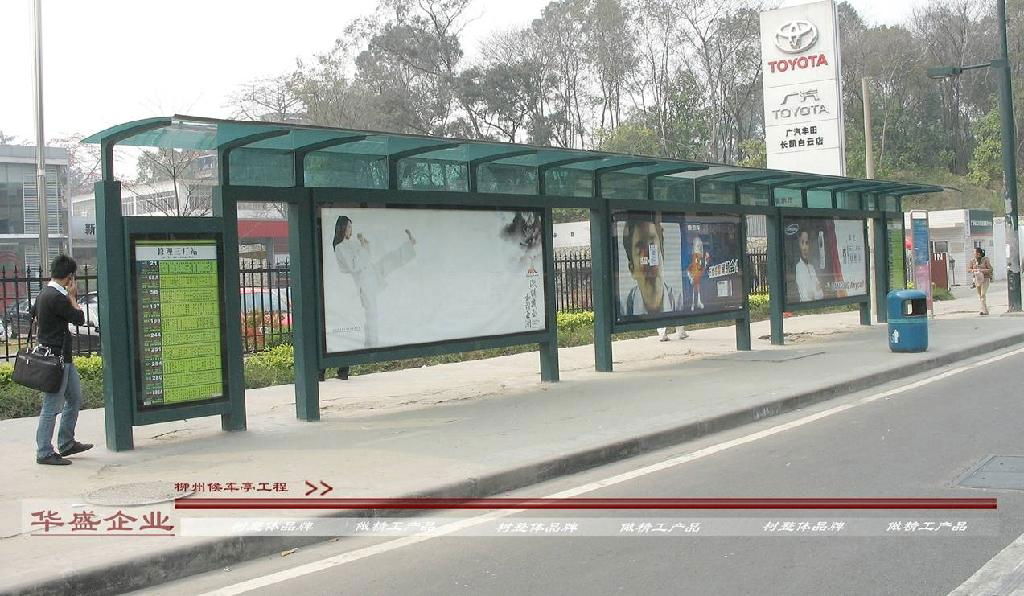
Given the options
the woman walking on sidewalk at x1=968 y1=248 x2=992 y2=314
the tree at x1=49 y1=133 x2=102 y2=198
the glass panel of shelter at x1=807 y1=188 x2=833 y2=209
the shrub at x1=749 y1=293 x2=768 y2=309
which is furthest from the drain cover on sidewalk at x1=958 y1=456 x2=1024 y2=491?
the tree at x1=49 y1=133 x2=102 y2=198

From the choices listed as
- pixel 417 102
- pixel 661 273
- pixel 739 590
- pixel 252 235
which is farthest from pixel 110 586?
pixel 252 235

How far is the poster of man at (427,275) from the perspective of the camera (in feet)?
34.6

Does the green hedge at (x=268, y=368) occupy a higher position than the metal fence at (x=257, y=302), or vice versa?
the metal fence at (x=257, y=302)

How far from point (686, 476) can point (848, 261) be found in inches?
524

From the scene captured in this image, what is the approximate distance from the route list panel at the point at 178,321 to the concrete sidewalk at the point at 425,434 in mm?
566

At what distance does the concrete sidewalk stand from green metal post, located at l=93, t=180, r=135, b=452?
0.40 m

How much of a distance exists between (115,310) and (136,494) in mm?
2274

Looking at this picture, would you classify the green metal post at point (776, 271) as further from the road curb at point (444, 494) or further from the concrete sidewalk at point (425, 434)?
the road curb at point (444, 494)

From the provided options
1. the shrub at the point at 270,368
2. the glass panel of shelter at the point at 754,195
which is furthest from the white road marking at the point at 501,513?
the shrub at the point at 270,368

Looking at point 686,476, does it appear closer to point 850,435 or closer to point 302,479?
point 850,435

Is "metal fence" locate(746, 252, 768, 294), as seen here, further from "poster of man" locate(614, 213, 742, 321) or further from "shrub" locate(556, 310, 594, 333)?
"poster of man" locate(614, 213, 742, 321)

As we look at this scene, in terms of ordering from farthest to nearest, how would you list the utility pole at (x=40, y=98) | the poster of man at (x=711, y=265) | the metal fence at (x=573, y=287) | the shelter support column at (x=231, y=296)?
1. the metal fence at (x=573, y=287)
2. the utility pole at (x=40, y=98)
3. the poster of man at (x=711, y=265)
4. the shelter support column at (x=231, y=296)

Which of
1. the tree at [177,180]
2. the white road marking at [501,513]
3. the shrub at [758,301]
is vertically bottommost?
the white road marking at [501,513]

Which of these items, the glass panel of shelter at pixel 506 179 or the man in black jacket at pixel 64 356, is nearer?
the man in black jacket at pixel 64 356
